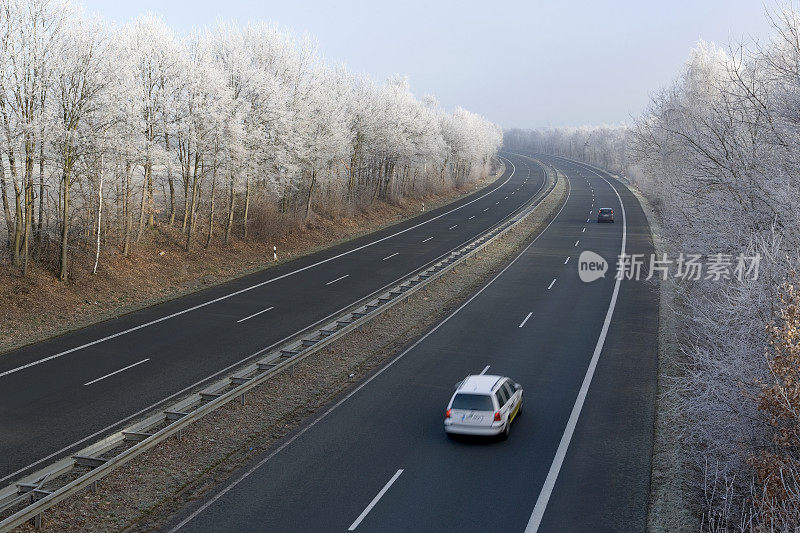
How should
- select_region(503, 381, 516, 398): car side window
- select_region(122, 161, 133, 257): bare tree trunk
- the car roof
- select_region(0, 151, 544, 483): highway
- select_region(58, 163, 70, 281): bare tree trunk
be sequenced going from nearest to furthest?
select_region(0, 151, 544, 483): highway < the car roof < select_region(503, 381, 516, 398): car side window < select_region(58, 163, 70, 281): bare tree trunk < select_region(122, 161, 133, 257): bare tree trunk

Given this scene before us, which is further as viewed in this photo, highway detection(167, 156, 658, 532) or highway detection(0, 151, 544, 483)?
highway detection(0, 151, 544, 483)

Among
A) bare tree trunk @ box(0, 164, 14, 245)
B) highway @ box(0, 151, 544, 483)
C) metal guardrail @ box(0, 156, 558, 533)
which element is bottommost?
highway @ box(0, 151, 544, 483)

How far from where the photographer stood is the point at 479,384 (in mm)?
15039

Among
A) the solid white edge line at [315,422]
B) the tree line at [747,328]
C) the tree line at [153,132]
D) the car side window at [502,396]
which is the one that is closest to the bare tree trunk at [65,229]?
the tree line at [153,132]

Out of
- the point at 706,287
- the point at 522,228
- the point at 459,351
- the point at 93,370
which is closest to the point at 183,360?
the point at 93,370

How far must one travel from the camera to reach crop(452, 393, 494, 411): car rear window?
14.1 m

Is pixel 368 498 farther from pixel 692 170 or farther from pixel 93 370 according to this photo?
pixel 692 170

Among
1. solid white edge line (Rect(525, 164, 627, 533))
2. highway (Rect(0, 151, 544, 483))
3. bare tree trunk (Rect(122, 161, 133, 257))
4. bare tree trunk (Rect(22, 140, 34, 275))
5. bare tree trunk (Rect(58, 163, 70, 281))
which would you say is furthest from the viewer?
bare tree trunk (Rect(122, 161, 133, 257))

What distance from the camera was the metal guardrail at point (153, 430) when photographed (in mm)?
10445

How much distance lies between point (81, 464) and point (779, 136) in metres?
17.8

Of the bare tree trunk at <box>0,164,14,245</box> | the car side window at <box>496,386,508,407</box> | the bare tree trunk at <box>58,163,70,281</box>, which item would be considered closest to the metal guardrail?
the car side window at <box>496,386,508,407</box>

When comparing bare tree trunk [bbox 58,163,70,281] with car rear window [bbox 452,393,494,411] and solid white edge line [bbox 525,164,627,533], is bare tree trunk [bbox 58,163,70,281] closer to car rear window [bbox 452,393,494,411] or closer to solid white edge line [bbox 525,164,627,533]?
car rear window [bbox 452,393,494,411]

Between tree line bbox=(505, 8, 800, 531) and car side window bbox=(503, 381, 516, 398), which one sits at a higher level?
tree line bbox=(505, 8, 800, 531)

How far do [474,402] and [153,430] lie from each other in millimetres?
7333
